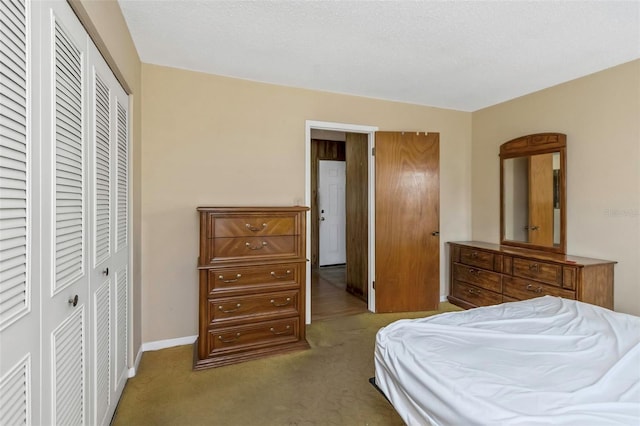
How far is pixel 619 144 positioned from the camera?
262 cm

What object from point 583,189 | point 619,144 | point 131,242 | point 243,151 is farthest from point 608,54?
point 131,242

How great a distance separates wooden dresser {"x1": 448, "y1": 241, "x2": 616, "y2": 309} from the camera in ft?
8.45

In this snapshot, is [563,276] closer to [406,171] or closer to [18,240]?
[406,171]

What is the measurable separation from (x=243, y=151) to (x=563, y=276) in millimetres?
3132

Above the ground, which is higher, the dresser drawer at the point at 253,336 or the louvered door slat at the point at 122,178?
the louvered door slat at the point at 122,178

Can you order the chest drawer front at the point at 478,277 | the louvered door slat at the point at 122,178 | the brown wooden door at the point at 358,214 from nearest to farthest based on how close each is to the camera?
the louvered door slat at the point at 122,178 < the chest drawer front at the point at 478,277 < the brown wooden door at the point at 358,214

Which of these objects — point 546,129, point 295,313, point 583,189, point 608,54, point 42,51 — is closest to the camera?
point 42,51

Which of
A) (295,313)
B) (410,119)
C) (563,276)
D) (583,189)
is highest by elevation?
(410,119)

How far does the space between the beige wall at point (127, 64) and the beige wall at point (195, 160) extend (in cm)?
13

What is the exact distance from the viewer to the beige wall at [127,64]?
4.64 feet

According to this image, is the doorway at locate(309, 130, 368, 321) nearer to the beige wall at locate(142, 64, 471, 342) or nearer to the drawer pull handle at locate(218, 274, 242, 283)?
the beige wall at locate(142, 64, 471, 342)

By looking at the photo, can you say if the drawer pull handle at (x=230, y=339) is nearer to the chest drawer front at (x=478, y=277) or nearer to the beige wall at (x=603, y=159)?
the chest drawer front at (x=478, y=277)

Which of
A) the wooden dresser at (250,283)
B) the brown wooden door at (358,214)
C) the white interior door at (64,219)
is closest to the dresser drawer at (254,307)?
the wooden dresser at (250,283)

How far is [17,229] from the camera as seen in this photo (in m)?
0.85
